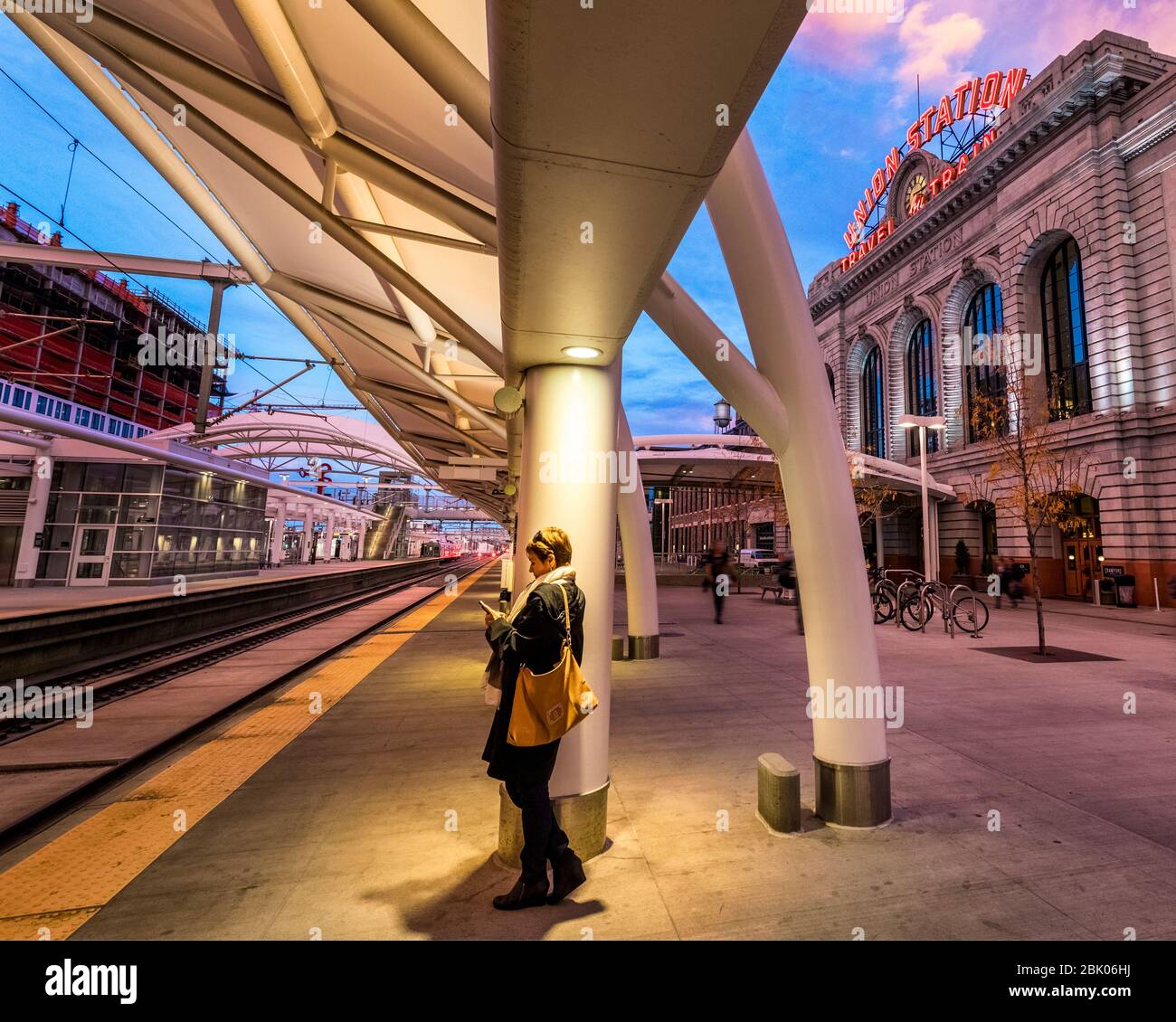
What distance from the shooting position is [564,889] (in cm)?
262

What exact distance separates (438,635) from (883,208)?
4017 centimetres

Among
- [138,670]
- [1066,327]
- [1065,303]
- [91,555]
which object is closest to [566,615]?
[138,670]

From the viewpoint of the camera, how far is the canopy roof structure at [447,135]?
1.30 m

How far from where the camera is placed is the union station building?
1750 centimetres

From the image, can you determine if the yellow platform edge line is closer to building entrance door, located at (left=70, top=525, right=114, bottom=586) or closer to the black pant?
the black pant

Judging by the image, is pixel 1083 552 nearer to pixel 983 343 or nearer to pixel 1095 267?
pixel 1095 267

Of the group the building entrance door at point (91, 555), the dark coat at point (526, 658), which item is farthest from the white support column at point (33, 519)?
the dark coat at point (526, 658)

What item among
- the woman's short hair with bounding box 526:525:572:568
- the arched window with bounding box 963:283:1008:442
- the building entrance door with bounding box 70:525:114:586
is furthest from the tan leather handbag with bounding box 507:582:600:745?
the arched window with bounding box 963:283:1008:442

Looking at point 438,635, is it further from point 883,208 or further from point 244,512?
point 883,208

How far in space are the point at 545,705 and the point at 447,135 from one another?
3836 millimetres

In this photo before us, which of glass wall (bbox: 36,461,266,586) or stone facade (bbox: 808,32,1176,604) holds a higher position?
stone facade (bbox: 808,32,1176,604)

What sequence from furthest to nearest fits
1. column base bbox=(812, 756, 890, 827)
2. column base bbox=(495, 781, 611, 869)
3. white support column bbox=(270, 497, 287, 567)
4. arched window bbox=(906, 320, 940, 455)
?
white support column bbox=(270, 497, 287, 567) → arched window bbox=(906, 320, 940, 455) → column base bbox=(812, 756, 890, 827) → column base bbox=(495, 781, 611, 869)

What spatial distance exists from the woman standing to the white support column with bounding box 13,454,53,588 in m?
21.4

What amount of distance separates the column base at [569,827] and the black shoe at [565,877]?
0.25 meters
